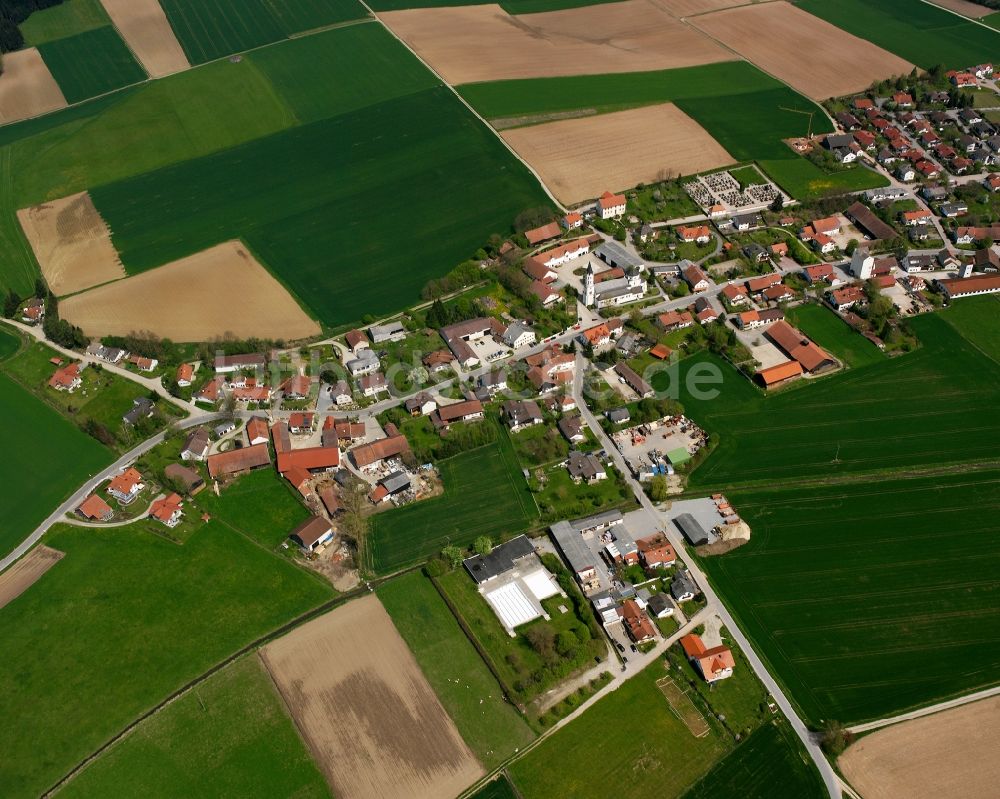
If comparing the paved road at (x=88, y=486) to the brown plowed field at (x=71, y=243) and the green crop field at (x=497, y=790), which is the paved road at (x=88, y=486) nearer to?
the brown plowed field at (x=71, y=243)

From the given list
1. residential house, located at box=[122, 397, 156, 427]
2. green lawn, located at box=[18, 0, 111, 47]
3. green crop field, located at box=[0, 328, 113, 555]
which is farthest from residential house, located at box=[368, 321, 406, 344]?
green lawn, located at box=[18, 0, 111, 47]

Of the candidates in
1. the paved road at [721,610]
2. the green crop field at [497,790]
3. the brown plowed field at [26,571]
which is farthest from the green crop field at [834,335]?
the brown plowed field at [26,571]

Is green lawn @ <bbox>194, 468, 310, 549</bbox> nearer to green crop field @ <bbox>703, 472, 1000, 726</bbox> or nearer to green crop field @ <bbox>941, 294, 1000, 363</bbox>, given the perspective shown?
green crop field @ <bbox>703, 472, 1000, 726</bbox>

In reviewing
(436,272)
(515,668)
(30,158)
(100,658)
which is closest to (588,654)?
(515,668)

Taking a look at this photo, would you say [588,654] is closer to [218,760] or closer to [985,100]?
[218,760]

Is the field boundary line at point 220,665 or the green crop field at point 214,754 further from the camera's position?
the field boundary line at point 220,665

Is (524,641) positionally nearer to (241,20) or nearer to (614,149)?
(614,149)
